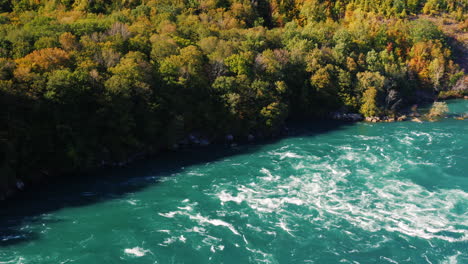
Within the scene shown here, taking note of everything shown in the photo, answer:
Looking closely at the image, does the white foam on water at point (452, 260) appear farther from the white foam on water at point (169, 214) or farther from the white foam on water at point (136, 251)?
the white foam on water at point (136, 251)

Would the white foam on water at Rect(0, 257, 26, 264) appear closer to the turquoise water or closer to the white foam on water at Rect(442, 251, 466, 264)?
the turquoise water

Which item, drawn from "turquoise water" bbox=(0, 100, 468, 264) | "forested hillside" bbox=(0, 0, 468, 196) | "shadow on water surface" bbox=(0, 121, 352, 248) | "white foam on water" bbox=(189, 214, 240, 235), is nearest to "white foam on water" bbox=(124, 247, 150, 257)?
"turquoise water" bbox=(0, 100, 468, 264)

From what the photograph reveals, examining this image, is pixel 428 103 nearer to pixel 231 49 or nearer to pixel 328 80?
pixel 328 80

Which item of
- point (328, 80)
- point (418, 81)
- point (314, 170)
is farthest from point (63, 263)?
point (418, 81)

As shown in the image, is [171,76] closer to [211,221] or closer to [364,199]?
[211,221]

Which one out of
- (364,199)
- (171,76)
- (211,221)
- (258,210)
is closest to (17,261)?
(211,221)
